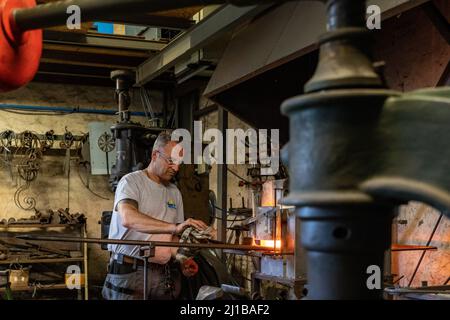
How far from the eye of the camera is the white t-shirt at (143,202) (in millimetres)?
2888

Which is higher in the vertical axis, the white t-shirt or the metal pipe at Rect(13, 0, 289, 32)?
the metal pipe at Rect(13, 0, 289, 32)

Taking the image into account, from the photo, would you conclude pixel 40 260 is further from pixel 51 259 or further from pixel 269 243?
pixel 269 243

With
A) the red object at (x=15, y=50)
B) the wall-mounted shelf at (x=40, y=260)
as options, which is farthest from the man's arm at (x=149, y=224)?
the wall-mounted shelf at (x=40, y=260)

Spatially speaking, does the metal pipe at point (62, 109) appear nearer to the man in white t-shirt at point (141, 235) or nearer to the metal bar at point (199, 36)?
the metal bar at point (199, 36)

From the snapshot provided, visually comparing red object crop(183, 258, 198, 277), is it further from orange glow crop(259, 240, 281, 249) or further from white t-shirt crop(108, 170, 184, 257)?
orange glow crop(259, 240, 281, 249)

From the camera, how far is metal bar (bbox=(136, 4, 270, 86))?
2.89 metres

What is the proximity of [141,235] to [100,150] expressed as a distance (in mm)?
2795

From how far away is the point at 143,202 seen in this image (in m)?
2.96

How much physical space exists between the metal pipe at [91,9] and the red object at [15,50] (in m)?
0.01

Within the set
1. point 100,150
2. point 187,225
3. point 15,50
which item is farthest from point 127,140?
point 15,50

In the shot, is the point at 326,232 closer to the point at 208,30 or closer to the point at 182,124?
the point at 208,30

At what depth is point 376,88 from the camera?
0.42 metres

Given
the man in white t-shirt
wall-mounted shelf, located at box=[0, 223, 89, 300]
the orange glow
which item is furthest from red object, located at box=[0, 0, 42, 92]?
wall-mounted shelf, located at box=[0, 223, 89, 300]
